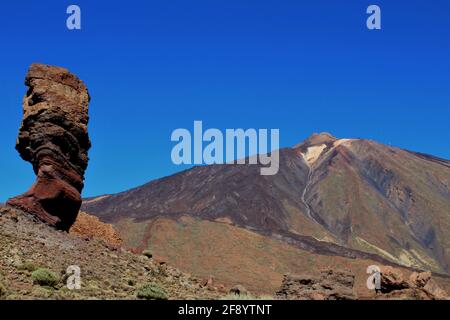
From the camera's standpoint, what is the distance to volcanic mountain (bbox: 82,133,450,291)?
75.5 meters

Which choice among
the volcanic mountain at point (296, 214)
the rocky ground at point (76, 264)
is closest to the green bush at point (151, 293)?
the rocky ground at point (76, 264)

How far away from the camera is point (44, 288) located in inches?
651

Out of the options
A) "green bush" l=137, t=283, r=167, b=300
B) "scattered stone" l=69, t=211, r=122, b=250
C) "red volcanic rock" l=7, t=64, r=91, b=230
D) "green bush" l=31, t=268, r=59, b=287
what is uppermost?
"red volcanic rock" l=7, t=64, r=91, b=230

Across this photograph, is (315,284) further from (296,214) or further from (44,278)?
(296,214)

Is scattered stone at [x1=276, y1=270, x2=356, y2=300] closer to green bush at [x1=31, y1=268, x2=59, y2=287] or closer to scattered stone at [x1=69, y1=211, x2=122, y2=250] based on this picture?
green bush at [x1=31, y1=268, x2=59, y2=287]

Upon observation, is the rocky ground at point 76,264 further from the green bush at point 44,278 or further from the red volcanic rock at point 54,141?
the red volcanic rock at point 54,141

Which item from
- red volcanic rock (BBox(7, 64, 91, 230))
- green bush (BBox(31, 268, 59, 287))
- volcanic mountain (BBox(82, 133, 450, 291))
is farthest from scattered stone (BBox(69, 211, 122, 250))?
volcanic mountain (BBox(82, 133, 450, 291))

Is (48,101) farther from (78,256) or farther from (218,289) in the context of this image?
(218,289)

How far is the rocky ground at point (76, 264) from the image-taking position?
1686 cm

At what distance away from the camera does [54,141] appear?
24.3 m

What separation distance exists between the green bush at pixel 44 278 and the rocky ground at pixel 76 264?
9 cm

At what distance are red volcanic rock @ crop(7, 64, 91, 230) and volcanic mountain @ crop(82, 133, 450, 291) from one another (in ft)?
119
